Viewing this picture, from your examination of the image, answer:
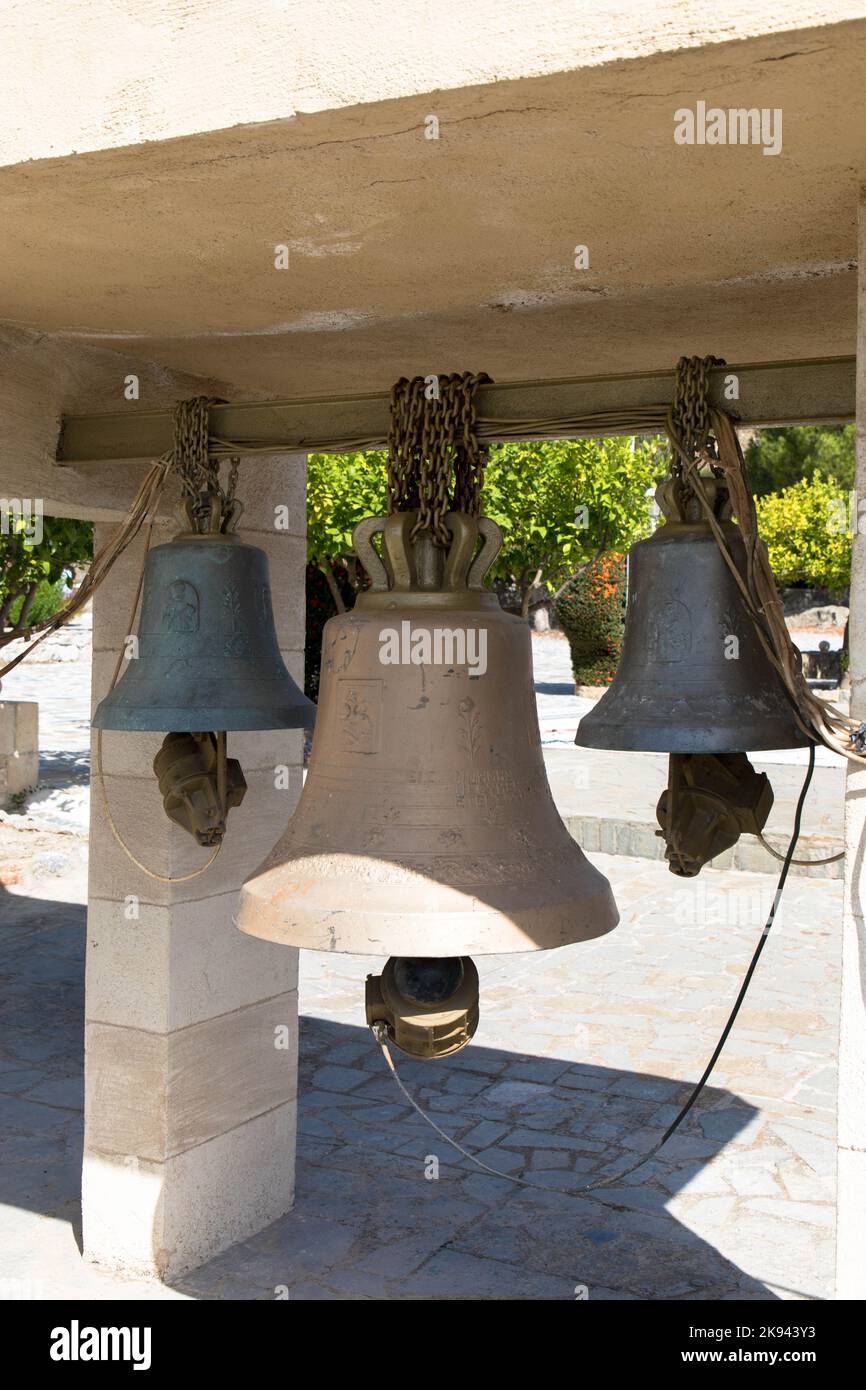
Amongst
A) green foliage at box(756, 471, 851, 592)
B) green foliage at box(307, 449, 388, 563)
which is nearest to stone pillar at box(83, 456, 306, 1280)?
green foliage at box(307, 449, 388, 563)

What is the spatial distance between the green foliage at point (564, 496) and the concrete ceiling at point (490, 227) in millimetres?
10517

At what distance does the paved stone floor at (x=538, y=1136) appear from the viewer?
13.3ft

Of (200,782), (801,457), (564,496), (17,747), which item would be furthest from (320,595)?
(801,457)

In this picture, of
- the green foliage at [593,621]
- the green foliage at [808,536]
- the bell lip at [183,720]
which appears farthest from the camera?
the green foliage at [808,536]

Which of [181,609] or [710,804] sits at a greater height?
[181,609]

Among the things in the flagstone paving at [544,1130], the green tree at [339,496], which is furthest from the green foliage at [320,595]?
the flagstone paving at [544,1130]

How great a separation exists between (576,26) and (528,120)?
163mm

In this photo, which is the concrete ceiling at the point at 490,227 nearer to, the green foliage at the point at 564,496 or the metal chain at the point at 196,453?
the metal chain at the point at 196,453

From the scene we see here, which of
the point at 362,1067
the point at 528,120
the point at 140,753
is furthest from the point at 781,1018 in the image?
the point at 528,120

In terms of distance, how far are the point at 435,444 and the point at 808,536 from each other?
1100 inches

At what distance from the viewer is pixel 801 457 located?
35.1 metres

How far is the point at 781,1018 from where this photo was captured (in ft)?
22.7

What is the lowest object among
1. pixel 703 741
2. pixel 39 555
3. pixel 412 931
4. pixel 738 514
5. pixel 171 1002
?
pixel 171 1002

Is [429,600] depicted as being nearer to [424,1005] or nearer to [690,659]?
[690,659]
